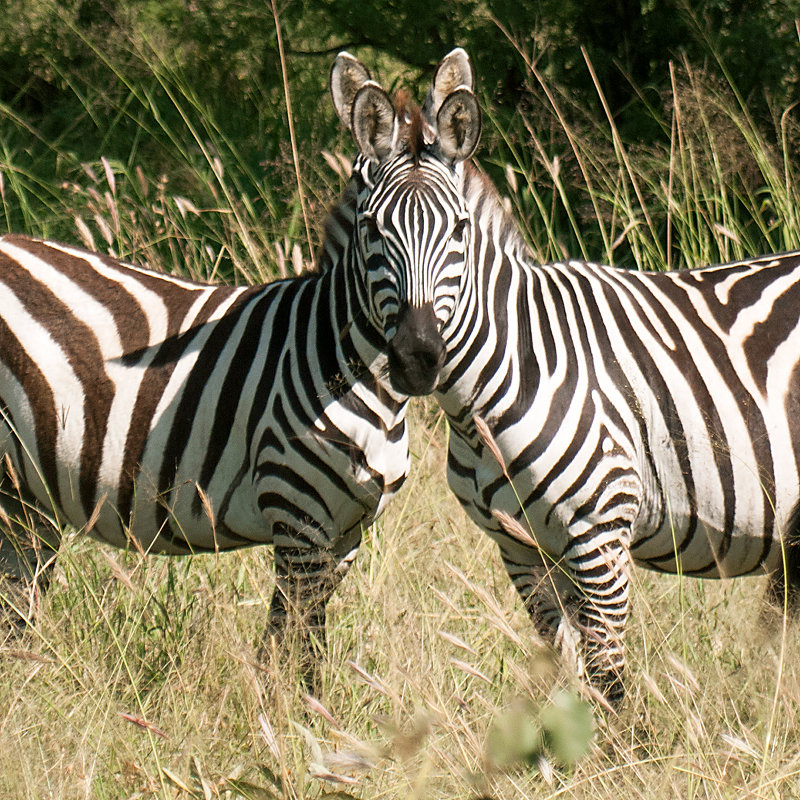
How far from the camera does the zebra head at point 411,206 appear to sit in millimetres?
2895

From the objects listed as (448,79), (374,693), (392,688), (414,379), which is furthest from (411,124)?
(374,693)

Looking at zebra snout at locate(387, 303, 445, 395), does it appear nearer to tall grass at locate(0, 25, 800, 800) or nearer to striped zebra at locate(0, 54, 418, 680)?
striped zebra at locate(0, 54, 418, 680)

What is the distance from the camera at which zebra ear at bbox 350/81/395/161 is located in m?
3.09

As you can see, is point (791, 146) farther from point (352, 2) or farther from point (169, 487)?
point (169, 487)

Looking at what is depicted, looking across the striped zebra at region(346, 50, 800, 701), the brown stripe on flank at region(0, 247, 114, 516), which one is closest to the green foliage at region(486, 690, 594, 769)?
the striped zebra at region(346, 50, 800, 701)

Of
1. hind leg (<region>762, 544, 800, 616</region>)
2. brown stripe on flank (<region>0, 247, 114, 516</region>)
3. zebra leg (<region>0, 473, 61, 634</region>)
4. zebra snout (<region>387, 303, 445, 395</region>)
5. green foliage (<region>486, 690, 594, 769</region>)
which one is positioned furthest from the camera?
zebra leg (<region>0, 473, 61, 634</region>)

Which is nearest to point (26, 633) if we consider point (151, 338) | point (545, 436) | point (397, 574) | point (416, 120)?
point (151, 338)

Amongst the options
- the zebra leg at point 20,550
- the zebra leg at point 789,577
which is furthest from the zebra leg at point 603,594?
the zebra leg at point 20,550

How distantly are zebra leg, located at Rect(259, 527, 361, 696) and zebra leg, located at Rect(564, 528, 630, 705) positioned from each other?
2.48ft

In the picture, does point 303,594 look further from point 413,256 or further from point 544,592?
point 413,256

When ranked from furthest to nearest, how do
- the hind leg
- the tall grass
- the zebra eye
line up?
the hind leg < the zebra eye < the tall grass

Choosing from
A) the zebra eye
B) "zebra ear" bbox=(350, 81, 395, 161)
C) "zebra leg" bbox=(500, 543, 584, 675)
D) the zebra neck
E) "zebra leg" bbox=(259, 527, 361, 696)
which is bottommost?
"zebra leg" bbox=(259, 527, 361, 696)

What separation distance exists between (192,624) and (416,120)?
1.84 m

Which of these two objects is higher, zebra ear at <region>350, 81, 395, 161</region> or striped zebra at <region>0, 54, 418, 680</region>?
zebra ear at <region>350, 81, 395, 161</region>
